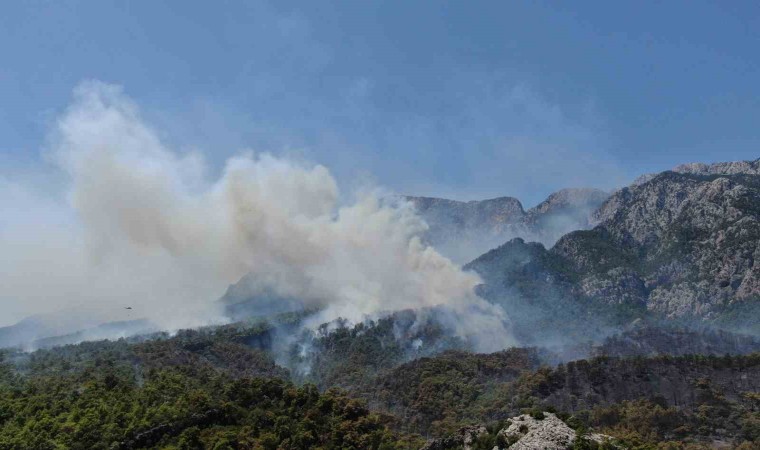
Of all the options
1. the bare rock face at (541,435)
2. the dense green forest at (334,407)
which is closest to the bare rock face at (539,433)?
the bare rock face at (541,435)

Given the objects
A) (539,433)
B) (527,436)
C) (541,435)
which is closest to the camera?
(541,435)

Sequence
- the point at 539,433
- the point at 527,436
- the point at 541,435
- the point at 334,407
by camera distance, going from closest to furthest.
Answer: the point at 541,435, the point at 539,433, the point at 527,436, the point at 334,407

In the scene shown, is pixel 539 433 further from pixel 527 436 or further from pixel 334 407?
pixel 334 407

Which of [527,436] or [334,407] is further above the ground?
[334,407]

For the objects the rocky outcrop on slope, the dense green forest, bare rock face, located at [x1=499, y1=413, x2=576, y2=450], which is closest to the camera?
bare rock face, located at [x1=499, y1=413, x2=576, y2=450]

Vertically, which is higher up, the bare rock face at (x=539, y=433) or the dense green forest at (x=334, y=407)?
the dense green forest at (x=334, y=407)

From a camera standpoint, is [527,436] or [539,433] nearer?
[539,433]

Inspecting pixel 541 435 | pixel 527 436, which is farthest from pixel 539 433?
pixel 527 436

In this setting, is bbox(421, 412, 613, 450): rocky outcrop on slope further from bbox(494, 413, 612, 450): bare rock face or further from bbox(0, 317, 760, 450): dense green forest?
bbox(0, 317, 760, 450): dense green forest

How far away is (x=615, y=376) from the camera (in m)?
189

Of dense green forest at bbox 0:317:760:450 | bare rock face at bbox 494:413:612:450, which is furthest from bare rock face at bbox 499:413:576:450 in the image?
dense green forest at bbox 0:317:760:450

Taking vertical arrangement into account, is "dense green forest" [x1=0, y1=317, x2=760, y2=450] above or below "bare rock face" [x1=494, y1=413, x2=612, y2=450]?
above

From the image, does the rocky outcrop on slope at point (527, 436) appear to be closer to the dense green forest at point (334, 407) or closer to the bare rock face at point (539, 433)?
the bare rock face at point (539, 433)

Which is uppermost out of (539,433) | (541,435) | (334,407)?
(334,407)
